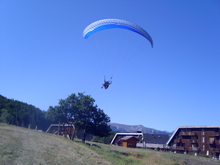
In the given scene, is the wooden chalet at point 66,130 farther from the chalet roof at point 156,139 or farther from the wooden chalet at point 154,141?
the chalet roof at point 156,139

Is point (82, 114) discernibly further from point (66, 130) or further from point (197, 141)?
point (197, 141)

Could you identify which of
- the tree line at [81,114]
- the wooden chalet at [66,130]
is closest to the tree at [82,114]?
the tree line at [81,114]

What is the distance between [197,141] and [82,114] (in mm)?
33539

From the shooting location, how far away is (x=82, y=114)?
36844 mm

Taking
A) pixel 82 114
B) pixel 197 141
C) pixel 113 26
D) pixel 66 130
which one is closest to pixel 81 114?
pixel 82 114

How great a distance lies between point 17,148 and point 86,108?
17.4 metres

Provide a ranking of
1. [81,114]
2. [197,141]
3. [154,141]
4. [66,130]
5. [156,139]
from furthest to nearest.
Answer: [156,139] → [154,141] → [197,141] → [66,130] → [81,114]

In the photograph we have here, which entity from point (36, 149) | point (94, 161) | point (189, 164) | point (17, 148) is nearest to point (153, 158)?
point (189, 164)

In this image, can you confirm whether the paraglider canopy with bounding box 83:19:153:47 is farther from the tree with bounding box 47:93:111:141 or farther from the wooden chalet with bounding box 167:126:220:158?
the wooden chalet with bounding box 167:126:220:158

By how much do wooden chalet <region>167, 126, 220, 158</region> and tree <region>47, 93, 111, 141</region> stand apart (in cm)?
2793

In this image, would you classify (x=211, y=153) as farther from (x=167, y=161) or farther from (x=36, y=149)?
(x=36, y=149)

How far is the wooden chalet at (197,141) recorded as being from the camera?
2016 inches

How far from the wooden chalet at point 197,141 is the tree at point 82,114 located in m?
27.9

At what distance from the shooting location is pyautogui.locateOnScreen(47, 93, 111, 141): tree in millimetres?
36625
